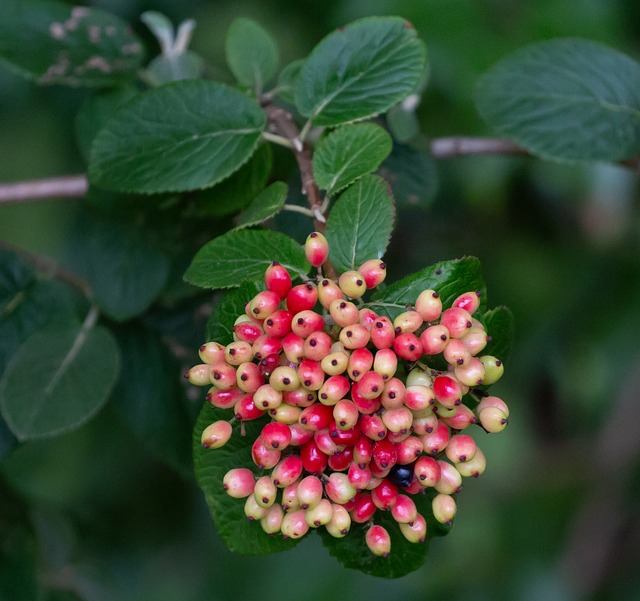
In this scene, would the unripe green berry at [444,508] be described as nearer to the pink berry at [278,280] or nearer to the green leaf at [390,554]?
the green leaf at [390,554]

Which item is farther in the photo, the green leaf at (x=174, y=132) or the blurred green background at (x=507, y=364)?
the blurred green background at (x=507, y=364)

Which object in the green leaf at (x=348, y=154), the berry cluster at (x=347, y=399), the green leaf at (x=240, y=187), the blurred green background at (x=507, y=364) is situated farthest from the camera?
the blurred green background at (x=507, y=364)

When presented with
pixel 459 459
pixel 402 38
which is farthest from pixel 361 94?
pixel 459 459

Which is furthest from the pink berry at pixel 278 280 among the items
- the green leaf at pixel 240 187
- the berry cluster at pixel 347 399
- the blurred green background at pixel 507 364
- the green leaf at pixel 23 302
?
the blurred green background at pixel 507 364

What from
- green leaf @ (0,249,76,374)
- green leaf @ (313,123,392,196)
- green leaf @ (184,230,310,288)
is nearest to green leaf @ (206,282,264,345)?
green leaf @ (184,230,310,288)

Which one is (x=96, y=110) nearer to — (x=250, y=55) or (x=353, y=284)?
(x=250, y=55)

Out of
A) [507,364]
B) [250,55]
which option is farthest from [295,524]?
[507,364]
